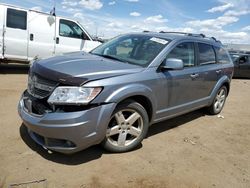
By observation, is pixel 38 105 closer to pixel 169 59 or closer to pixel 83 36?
pixel 169 59

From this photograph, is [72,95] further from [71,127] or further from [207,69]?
[207,69]

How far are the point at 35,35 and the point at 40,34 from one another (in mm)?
180

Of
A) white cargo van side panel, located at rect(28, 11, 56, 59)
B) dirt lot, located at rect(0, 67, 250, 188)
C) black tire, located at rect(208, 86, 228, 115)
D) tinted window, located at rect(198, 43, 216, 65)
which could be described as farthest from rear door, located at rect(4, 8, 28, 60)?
black tire, located at rect(208, 86, 228, 115)

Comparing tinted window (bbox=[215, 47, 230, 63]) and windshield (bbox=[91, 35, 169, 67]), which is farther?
tinted window (bbox=[215, 47, 230, 63])

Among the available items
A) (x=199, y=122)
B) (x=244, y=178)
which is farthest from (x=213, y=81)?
(x=244, y=178)

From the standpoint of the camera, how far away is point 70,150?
11.2ft

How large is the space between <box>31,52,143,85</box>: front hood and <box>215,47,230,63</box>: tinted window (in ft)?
9.54

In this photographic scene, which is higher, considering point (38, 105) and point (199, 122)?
point (38, 105)

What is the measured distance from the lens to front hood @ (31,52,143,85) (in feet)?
11.2

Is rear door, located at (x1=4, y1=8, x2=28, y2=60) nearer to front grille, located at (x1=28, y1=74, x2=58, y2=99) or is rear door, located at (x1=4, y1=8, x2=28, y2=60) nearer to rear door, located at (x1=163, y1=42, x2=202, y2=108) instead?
front grille, located at (x1=28, y1=74, x2=58, y2=99)

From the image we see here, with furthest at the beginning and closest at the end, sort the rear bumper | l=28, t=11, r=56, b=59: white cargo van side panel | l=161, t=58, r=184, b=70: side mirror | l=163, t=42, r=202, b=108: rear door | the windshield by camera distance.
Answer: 1. l=28, t=11, r=56, b=59: white cargo van side panel
2. l=163, t=42, r=202, b=108: rear door
3. the windshield
4. l=161, t=58, r=184, b=70: side mirror
5. the rear bumper

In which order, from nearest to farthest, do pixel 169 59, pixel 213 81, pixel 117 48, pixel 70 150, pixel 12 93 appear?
1. pixel 70 150
2. pixel 169 59
3. pixel 117 48
4. pixel 213 81
5. pixel 12 93

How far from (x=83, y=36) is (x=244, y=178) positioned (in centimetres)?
820

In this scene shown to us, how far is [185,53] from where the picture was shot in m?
5.03
